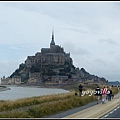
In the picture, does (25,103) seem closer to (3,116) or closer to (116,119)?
(3,116)

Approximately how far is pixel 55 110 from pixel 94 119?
6342 mm

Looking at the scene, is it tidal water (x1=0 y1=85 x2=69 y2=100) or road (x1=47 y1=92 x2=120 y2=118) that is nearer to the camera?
road (x1=47 y1=92 x2=120 y2=118)

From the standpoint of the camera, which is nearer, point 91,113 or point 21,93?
point 91,113

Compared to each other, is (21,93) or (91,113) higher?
(21,93)

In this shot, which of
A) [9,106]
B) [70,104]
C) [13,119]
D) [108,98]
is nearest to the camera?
[13,119]

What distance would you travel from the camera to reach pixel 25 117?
18219 mm

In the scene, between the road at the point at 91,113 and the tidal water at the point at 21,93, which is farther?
the tidal water at the point at 21,93

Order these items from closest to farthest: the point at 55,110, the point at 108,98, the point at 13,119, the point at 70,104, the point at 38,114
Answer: the point at 13,119 < the point at 38,114 < the point at 55,110 < the point at 70,104 < the point at 108,98

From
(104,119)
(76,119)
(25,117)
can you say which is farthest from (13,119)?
(104,119)

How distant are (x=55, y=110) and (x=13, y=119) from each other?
22.1 feet

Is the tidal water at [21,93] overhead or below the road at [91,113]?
overhead

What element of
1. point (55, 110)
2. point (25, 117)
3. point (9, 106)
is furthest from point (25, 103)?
point (25, 117)

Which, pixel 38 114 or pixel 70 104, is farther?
pixel 70 104

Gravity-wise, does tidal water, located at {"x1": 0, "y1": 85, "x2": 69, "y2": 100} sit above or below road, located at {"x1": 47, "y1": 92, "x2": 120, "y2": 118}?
above
